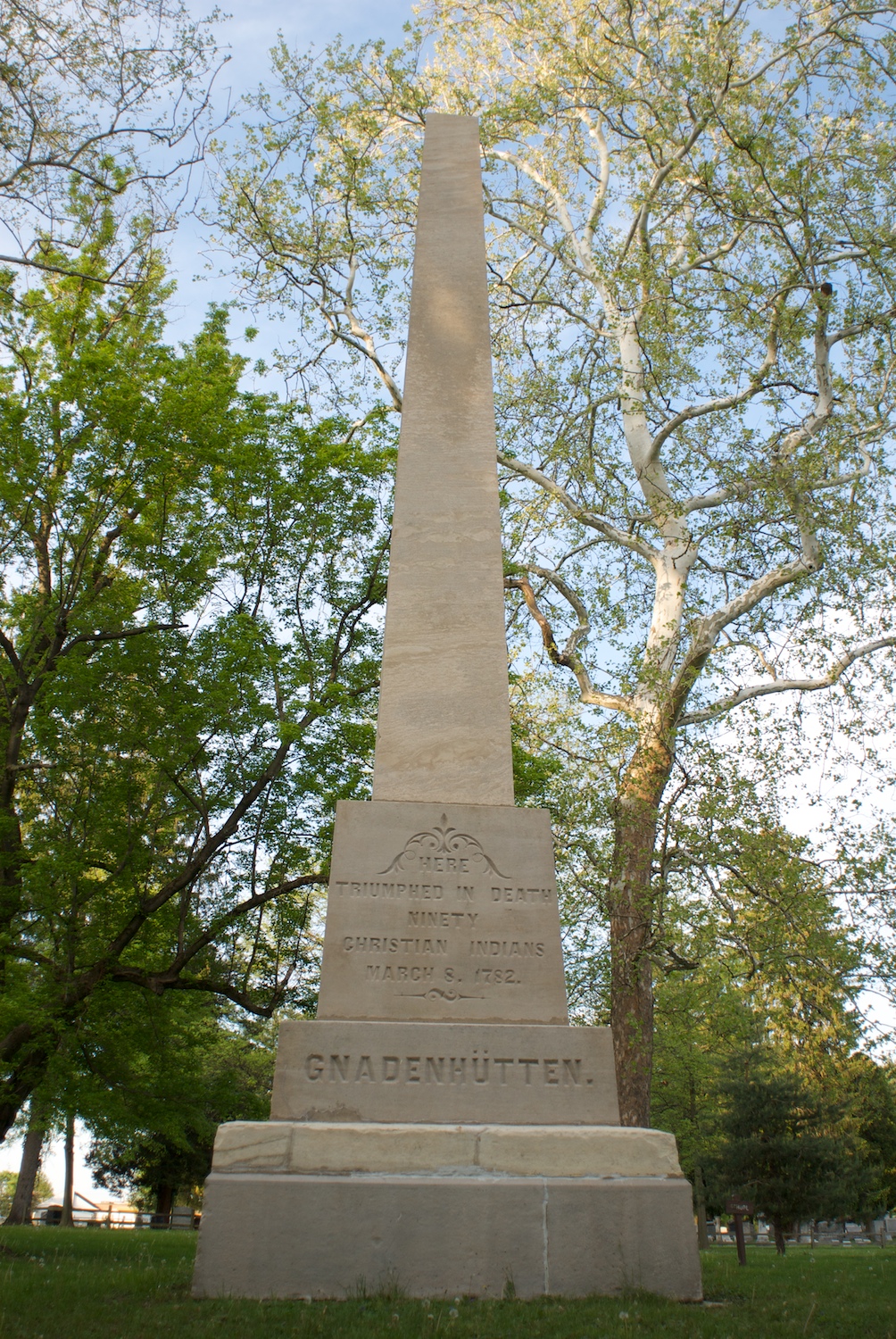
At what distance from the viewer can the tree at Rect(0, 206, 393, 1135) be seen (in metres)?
12.4

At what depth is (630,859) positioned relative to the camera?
13.3 meters

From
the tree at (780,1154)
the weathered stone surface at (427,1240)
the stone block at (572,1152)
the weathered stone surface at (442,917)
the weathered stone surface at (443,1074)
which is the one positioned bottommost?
the tree at (780,1154)

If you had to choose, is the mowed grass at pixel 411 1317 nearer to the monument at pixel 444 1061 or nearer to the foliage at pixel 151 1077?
the monument at pixel 444 1061

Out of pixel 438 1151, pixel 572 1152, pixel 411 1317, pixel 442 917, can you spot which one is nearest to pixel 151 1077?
pixel 442 917

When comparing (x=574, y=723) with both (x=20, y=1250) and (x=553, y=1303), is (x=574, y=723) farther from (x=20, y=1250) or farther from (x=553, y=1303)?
(x=553, y=1303)

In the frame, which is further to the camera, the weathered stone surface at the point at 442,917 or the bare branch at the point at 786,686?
the bare branch at the point at 786,686

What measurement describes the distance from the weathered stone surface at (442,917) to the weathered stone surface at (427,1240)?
914 mm

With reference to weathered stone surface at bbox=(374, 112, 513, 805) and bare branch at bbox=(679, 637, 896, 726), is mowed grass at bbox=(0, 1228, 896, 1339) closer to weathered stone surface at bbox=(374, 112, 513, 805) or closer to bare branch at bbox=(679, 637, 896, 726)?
weathered stone surface at bbox=(374, 112, 513, 805)

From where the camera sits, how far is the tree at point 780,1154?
62.8ft

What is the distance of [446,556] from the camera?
22.0 ft

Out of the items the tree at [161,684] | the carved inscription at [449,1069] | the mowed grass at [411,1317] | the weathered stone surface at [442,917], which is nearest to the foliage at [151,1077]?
the tree at [161,684]

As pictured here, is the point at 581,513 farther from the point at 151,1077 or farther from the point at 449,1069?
the point at 449,1069

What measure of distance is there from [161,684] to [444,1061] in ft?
29.5

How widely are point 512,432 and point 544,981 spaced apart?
1504 cm
